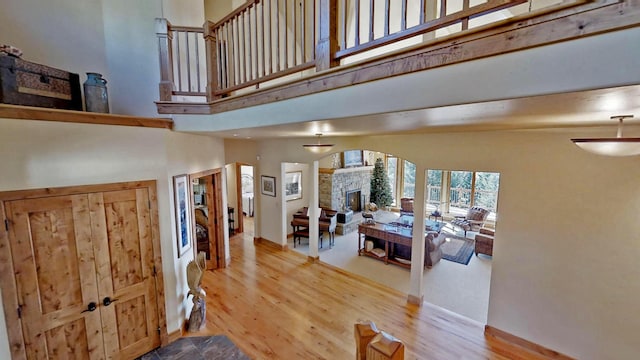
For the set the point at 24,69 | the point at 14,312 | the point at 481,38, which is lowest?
the point at 14,312

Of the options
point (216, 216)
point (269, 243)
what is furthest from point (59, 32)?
point (269, 243)

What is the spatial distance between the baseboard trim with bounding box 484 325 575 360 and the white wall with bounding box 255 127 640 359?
71 millimetres

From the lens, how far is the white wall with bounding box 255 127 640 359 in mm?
2797

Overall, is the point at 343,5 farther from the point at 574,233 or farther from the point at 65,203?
the point at 574,233

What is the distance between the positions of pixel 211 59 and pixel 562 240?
15.4ft

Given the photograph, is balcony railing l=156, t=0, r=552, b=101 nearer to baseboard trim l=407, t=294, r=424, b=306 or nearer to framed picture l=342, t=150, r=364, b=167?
baseboard trim l=407, t=294, r=424, b=306

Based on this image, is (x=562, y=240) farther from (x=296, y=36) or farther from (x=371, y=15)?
(x=296, y=36)

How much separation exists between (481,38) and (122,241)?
3.77 meters

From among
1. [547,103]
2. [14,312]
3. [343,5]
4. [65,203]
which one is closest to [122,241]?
[65,203]

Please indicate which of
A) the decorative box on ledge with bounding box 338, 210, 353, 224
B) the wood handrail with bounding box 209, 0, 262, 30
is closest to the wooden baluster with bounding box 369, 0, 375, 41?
the wood handrail with bounding box 209, 0, 262, 30

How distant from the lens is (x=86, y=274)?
2.77 m

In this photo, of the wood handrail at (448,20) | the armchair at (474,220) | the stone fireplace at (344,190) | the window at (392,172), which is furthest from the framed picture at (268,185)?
the window at (392,172)

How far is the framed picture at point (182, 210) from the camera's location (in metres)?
3.52

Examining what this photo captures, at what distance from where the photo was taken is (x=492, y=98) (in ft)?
4.18
